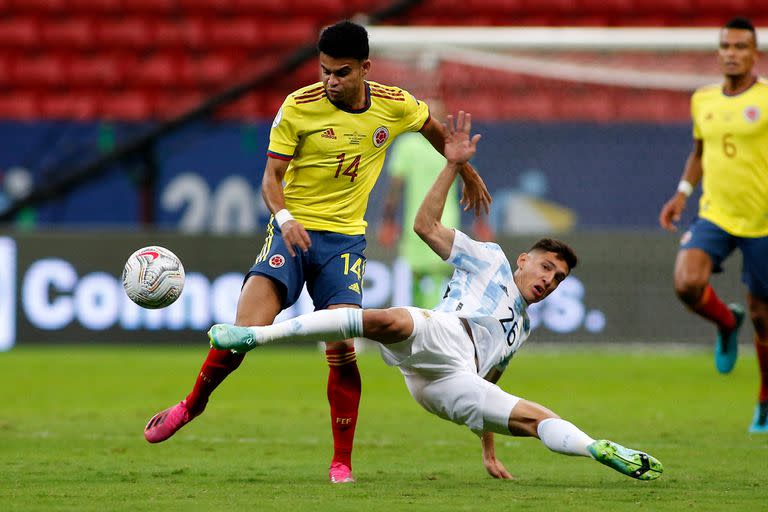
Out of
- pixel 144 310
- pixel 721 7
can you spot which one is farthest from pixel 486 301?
pixel 721 7

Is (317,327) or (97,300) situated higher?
(317,327)

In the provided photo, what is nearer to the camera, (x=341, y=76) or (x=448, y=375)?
(x=448, y=375)

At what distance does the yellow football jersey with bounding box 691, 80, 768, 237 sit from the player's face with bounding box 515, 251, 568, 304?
2675 mm

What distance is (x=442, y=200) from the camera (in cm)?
606

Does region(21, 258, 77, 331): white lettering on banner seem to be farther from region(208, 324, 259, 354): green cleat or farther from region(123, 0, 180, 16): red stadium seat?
region(208, 324, 259, 354): green cleat

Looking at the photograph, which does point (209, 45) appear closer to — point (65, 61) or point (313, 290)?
point (65, 61)

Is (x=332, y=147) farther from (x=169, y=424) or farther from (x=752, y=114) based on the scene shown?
(x=752, y=114)

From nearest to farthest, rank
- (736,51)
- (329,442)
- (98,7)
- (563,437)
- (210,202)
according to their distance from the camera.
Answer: (563,437), (329,442), (736,51), (210,202), (98,7)

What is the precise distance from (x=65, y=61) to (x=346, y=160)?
1126 centimetres

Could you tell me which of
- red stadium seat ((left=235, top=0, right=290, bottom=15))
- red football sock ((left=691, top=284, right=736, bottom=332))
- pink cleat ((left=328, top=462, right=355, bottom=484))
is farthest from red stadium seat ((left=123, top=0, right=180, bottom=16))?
pink cleat ((left=328, top=462, right=355, bottom=484))

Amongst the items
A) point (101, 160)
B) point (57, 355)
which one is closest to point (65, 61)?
point (101, 160)

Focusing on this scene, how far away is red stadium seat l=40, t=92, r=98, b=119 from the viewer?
53.9ft

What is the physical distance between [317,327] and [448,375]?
0.64 meters

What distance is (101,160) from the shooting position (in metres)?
15.8
